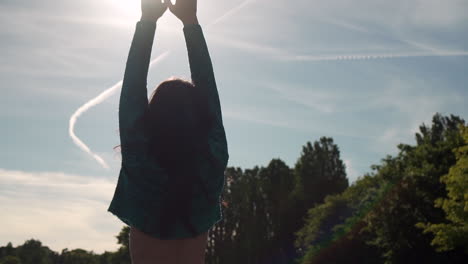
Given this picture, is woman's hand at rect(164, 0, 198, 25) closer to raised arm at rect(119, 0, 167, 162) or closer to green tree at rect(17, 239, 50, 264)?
raised arm at rect(119, 0, 167, 162)

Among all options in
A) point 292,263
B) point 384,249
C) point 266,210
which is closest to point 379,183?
point 384,249

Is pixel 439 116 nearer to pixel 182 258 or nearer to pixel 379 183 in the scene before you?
pixel 379 183

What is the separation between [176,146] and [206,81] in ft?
1.14

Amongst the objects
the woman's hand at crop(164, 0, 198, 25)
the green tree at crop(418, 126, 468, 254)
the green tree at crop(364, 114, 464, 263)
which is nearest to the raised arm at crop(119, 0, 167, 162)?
the woman's hand at crop(164, 0, 198, 25)

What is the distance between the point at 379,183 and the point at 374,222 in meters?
6.80

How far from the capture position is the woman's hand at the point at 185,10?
2090mm

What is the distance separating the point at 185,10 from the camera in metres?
2.10

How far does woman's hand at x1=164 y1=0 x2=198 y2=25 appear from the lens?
2090mm

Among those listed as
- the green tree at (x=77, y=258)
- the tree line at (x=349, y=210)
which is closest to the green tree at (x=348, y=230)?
the tree line at (x=349, y=210)

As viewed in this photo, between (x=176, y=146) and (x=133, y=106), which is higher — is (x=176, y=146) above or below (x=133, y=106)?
below

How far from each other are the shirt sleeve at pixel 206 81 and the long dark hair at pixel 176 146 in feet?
0.20

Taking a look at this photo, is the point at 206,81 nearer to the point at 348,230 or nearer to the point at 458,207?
the point at 458,207

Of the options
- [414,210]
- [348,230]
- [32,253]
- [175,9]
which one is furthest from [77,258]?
[175,9]

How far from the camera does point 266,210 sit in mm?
70500
